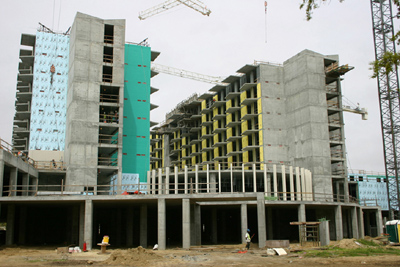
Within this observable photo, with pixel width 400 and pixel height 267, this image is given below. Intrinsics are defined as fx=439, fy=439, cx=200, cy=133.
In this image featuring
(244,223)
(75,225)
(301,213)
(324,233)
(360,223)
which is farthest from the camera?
(360,223)

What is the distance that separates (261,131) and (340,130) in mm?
12904

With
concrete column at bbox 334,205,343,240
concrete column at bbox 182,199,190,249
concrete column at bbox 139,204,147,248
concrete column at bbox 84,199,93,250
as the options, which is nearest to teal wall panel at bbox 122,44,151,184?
concrete column at bbox 139,204,147,248

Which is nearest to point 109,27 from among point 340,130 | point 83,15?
point 83,15

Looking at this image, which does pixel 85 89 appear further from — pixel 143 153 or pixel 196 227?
pixel 196 227

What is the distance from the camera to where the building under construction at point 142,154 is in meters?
45.6

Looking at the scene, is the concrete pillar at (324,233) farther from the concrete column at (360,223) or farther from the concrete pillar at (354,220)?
the concrete column at (360,223)

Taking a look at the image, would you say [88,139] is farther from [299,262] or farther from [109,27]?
[299,262]

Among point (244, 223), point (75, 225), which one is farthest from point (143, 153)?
point (244, 223)

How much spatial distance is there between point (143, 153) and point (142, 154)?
22 centimetres

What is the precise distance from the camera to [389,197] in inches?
3046

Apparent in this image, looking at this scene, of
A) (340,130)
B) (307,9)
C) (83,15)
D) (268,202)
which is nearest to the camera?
(307,9)

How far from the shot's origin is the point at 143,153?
61812 mm

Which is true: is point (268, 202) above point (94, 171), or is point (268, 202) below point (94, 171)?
below

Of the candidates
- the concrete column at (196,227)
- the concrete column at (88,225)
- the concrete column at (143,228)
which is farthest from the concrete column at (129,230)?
the concrete column at (88,225)
